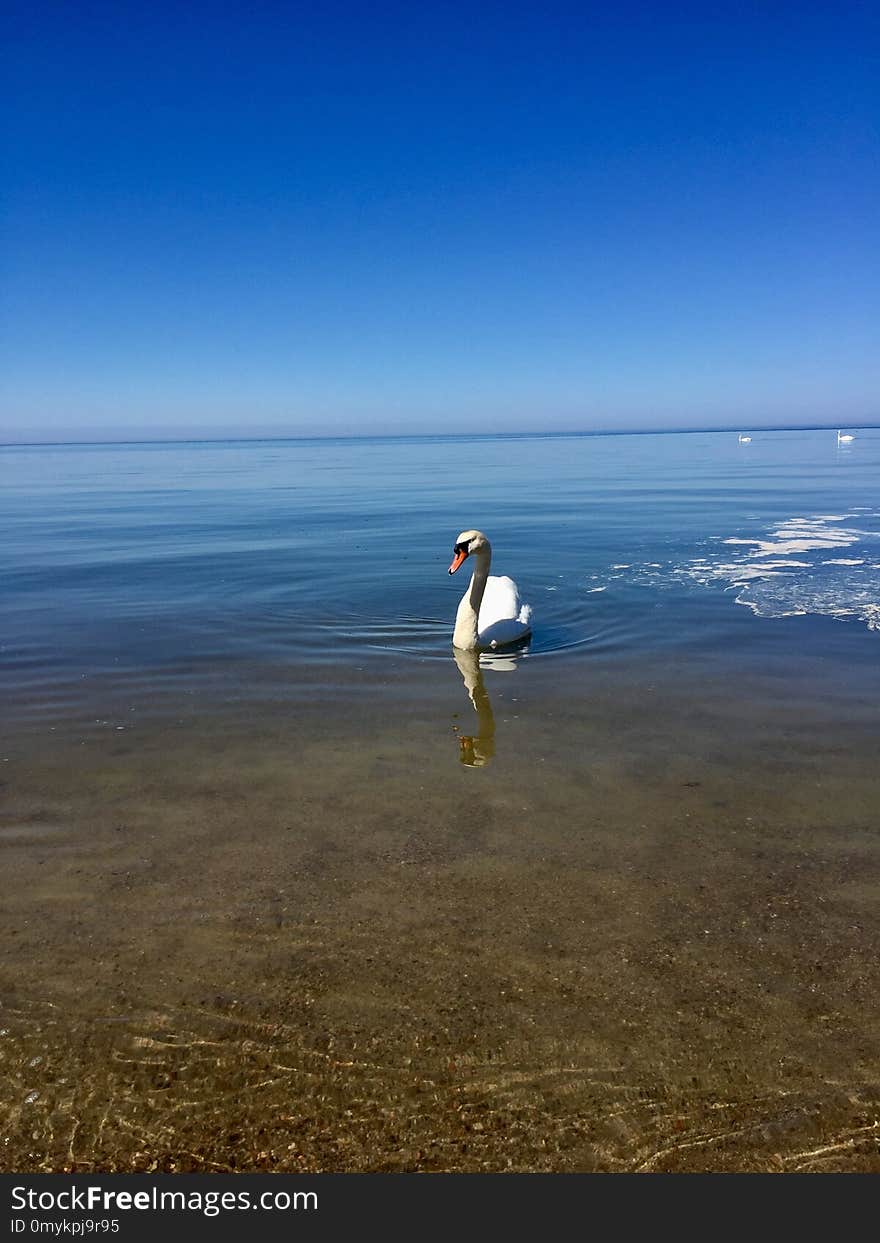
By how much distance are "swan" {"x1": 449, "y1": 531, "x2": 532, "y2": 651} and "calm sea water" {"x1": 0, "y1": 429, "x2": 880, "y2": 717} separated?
388 mm

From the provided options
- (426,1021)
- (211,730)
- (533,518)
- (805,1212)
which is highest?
(533,518)

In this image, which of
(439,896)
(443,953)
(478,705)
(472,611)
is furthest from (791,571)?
(443,953)

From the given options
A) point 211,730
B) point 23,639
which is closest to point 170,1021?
point 211,730

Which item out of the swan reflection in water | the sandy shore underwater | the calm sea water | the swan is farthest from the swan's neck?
the sandy shore underwater

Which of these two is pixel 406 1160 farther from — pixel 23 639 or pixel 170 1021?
pixel 23 639

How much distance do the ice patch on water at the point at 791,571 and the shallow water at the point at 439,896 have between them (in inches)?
33.3

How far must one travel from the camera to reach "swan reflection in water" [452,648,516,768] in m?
8.10

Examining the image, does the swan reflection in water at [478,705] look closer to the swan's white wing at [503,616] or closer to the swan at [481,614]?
the swan at [481,614]

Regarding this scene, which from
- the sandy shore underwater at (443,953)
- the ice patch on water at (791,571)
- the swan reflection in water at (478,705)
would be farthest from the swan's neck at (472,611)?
the ice patch on water at (791,571)

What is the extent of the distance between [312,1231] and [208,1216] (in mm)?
467

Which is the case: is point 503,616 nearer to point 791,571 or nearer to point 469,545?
point 469,545

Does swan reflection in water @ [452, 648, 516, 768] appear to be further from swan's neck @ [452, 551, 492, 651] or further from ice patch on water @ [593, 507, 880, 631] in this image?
ice patch on water @ [593, 507, 880, 631]

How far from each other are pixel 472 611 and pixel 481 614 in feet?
1.58

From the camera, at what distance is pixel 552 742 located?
843 centimetres
